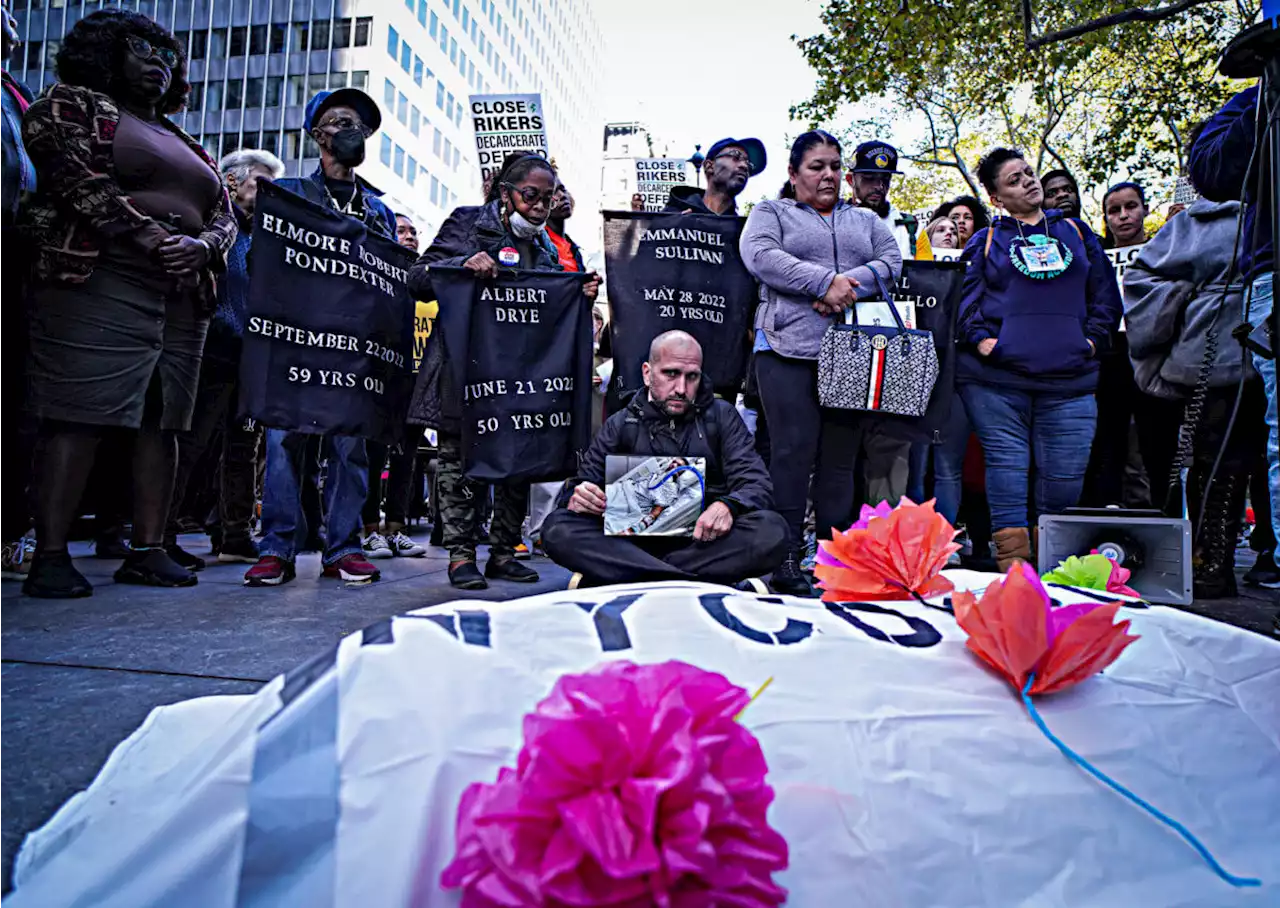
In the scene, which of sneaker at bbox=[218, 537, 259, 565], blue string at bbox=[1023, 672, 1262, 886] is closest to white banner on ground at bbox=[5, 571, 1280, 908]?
blue string at bbox=[1023, 672, 1262, 886]

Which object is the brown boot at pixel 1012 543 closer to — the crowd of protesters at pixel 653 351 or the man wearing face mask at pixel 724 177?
the crowd of protesters at pixel 653 351

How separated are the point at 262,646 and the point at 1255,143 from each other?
11.0 ft

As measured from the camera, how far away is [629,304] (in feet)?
14.8

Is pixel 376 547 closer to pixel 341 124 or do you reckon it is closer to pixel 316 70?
pixel 341 124

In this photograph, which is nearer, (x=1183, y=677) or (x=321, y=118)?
(x=1183, y=677)

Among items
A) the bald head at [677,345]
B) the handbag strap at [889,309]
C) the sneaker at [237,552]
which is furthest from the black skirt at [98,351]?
the handbag strap at [889,309]

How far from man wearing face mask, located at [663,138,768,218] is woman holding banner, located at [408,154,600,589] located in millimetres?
728

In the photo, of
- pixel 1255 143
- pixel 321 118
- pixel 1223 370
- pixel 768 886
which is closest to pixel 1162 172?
pixel 1223 370

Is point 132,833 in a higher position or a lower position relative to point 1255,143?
lower

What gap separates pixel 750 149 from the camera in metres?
4.82

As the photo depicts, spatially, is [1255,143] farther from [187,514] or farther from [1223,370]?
[187,514]

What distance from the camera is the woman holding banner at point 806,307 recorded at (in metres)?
3.83

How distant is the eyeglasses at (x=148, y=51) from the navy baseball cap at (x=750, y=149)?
8.40 feet

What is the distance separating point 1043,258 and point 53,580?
4271mm
